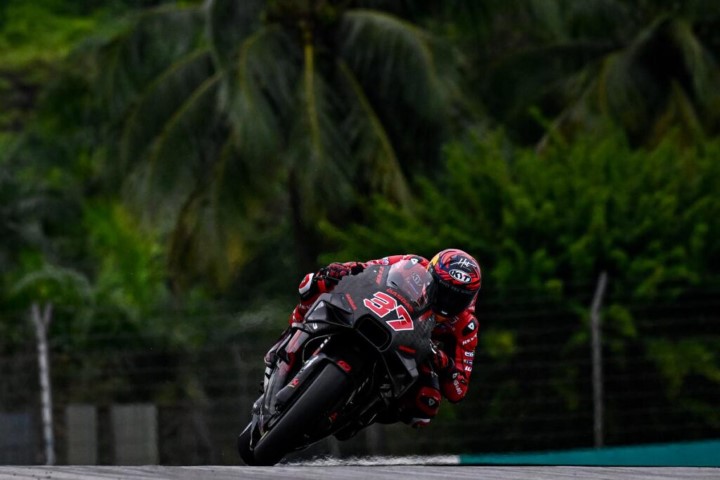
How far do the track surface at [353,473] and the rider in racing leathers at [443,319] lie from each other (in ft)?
5.14

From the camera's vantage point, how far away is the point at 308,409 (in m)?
6.14

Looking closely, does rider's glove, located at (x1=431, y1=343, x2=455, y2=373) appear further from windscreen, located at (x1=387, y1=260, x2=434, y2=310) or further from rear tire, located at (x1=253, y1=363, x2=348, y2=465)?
rear tire, located at (x1=253, y1=363, x2=348, y2=465)

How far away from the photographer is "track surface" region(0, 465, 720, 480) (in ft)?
14.6

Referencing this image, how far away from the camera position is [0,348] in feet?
40.6

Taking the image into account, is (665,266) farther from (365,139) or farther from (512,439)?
(365,139)

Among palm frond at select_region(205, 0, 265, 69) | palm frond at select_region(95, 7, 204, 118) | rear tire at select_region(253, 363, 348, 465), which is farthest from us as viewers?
palm frond at select_region(95, 7, 204, 118)

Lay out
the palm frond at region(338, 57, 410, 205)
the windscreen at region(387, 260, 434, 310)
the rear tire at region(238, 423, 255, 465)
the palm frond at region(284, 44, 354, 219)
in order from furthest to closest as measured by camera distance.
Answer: the palm frond at region(338, 57, 410, 205) < the palm frond at region(284, 44, 354, 219) < the rear tire at region(238, 423, 255, 465) < the windscreen at region(387, 260, 434, 310)

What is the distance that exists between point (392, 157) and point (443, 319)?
32.7ft

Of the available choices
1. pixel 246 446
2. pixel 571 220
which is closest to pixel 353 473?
pixel 246 446

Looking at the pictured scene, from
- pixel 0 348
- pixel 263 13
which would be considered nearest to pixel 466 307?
pixel 0 348

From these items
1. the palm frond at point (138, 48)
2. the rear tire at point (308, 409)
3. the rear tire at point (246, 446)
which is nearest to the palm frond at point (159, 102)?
the palm frond at point (138, 48)

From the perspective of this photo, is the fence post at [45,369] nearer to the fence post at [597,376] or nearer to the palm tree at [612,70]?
the fence post at [597,376]

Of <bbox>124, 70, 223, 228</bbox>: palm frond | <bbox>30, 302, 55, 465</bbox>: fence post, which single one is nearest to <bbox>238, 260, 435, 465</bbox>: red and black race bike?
<bbox>30, 302, 55, 465</bbox>: fence post

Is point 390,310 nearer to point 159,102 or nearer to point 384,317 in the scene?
point 384,317
